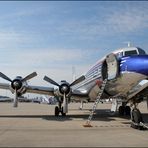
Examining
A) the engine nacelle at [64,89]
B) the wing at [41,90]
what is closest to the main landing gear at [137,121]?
the engine nacelle at [64,89]

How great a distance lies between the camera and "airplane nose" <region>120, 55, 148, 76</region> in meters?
14.0

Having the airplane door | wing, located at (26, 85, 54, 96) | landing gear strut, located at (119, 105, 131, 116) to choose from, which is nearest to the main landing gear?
the airplane door

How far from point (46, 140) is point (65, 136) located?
3.81 feet

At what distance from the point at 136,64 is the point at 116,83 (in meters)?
2.30

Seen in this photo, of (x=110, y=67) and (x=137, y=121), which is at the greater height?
(x=110, y=67)

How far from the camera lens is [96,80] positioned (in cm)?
1989

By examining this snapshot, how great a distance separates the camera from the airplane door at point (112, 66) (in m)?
15.7

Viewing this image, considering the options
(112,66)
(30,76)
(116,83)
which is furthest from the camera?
(30,76)

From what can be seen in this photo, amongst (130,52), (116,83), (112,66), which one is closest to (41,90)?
(112,66)

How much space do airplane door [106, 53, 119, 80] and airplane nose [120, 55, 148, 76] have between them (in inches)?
19.1

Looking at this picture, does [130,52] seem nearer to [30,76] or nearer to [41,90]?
[30,76]

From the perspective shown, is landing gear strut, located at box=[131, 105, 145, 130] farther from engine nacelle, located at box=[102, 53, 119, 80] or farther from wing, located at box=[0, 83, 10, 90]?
wing, located at box=[0, 83, 10, 90]

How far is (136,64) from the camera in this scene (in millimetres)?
14305

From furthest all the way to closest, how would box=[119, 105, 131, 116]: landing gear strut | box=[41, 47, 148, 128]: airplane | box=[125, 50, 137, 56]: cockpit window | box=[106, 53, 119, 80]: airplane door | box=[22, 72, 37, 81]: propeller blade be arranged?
1. box=[119, 105, 131, 116]: landing gear strut
2. box=[22, 72, 37, 81]: propeller blade
3. box=[125, 50, 137, 56]: cockpit window
4. box=[106, 53, 119, 80]: airplane door
5. box=[41, 47, 148, 128]: airplane
